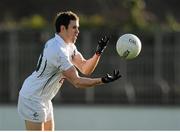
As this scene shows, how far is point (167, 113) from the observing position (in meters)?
12.9

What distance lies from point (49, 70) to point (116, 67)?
7.06 metres

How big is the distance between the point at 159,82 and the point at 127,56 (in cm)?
658

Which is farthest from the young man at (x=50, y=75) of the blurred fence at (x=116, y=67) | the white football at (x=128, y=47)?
→ the blurred fence at (x=116, y=67)

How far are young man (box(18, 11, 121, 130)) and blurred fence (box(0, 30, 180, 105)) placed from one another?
6.52 meters

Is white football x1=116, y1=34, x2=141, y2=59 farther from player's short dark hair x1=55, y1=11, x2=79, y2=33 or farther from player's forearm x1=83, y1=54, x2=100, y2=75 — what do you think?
player's short dark hair x1=55, y1=11, x2=79, y2=33

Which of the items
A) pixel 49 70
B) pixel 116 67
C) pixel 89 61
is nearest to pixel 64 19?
pixel 49 70

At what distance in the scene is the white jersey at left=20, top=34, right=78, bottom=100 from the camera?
7.46 meters

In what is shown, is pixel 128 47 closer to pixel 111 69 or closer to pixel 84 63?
pixel 84 63

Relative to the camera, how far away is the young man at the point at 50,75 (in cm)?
745

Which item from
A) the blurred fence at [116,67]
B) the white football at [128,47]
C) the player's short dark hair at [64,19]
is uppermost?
the player's short dark hair at [64,19]

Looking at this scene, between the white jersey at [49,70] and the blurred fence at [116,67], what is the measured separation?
6.55 metres

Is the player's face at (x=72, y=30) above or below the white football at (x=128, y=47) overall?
above

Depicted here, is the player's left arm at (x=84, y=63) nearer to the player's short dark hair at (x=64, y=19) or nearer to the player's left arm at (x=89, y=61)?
the player's left arm at (x=89, y=61)

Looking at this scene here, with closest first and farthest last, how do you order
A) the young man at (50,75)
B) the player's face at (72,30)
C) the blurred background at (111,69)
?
the young man at (50,75) → the player's face at (72,30) → the blurred background at (111,69)
